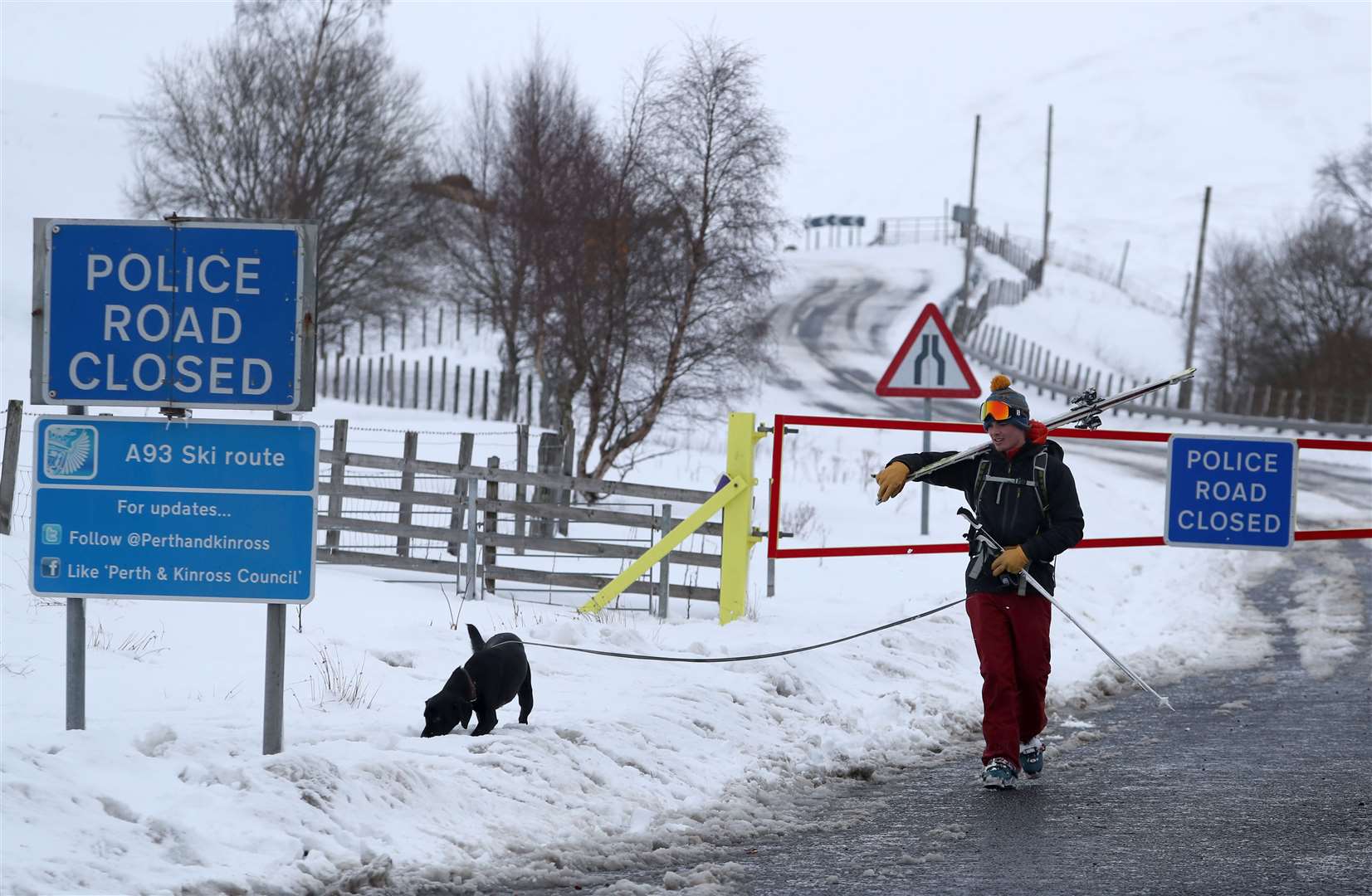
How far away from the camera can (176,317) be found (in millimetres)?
6207

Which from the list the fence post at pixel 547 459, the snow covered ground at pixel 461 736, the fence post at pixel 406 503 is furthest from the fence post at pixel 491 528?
the fence post at pixel 547 459

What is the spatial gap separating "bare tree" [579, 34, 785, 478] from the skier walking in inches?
520

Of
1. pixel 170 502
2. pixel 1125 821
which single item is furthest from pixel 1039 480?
pixel 170 502

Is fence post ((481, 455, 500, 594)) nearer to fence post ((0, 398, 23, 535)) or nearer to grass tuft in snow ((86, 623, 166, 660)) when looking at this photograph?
fence post ((0, 398, 23, 535))

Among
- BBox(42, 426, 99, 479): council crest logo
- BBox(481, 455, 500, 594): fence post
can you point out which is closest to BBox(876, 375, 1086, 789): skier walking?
BBox(42, 426, 99, 479): council crest logo

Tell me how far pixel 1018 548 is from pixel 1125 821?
1.42m

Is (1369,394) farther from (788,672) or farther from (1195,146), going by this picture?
(1195,146)

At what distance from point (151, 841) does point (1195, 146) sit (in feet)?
586

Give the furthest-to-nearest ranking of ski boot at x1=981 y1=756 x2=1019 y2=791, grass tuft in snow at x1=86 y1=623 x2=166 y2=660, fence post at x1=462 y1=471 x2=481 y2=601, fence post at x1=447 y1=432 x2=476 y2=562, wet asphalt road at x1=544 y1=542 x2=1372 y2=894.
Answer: fence post at x1=447 y1=432 x2=476 y2=562, fence post at x1=462 y1=471 x2=481 y2=601, grass tuft in snow at x1=86 y1=623 x2=166 y2=660, ski boot at x1=981 y1=756 x2=1019 y2=791, wet asphalt road at x1=544 y1=542 x2=1372 y2=894

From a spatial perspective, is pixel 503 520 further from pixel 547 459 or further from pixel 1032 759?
pixel 1032 759

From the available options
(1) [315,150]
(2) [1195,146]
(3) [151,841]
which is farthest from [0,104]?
(2) [1195,146]

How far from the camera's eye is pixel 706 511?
10.7m

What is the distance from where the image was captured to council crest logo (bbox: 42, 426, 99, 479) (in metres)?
6.20

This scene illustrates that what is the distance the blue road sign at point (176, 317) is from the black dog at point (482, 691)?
5.17 feet
